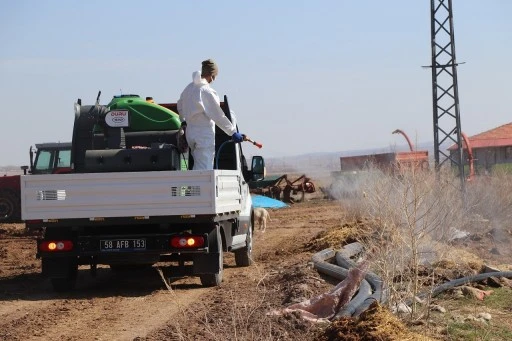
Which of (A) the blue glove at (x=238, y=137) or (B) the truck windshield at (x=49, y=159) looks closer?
(A) the blue glove at (x=238, y=137)

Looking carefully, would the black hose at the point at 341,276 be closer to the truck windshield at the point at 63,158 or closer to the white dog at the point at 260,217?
the white dog at the point at 260,217

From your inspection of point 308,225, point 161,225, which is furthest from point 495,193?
point 161,225

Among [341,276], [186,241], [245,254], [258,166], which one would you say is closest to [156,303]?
[186,241]

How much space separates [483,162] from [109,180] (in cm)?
4250

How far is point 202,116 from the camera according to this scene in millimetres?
13266

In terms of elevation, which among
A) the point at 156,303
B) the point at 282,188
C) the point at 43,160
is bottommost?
the point at 156,303

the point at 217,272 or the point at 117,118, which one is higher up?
the point at 117,118

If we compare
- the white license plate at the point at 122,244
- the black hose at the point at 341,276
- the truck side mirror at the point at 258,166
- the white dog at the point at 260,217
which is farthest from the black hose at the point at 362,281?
the white dog at the point at 260,217

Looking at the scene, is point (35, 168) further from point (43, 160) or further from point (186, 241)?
point (186, 241)

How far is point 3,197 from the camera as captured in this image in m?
28.8

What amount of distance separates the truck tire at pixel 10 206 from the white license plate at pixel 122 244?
16900mm

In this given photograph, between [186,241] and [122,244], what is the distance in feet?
2.85

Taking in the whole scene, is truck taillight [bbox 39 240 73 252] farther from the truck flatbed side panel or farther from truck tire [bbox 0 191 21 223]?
truck tire [bbox 0 191 21 223]

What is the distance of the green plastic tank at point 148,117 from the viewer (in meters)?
14.9
